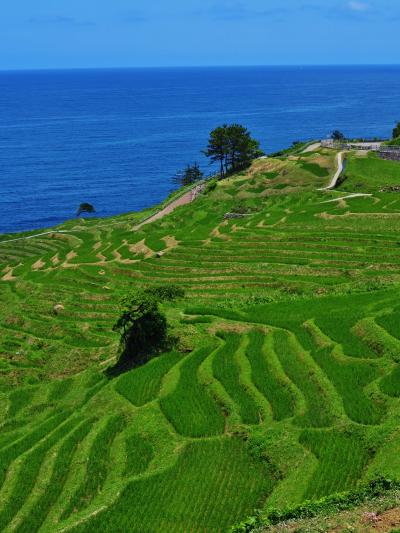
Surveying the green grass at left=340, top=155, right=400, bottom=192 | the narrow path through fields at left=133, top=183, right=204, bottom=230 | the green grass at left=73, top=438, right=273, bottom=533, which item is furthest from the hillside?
the narrow path through fields at left=133, top=183, right=204, bottom=230

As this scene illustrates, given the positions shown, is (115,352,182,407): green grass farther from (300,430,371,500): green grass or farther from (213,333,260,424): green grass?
(300,430,371,500): green grass

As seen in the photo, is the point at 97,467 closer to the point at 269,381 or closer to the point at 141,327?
the point at 269,381

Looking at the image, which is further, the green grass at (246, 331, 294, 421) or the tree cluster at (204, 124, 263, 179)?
the tree cluster at (204, 124, 263, 179)

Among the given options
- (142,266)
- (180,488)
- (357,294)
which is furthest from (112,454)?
(142,266)

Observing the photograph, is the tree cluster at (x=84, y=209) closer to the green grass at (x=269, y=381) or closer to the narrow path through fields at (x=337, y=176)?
the narrow path through fields at (x=337, y=176)

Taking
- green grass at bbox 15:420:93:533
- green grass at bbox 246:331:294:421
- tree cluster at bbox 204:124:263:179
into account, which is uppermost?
tree cluster at bbox 204:124:263:179

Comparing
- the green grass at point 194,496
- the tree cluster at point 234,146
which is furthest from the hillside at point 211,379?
the tree cluster at point 234,146

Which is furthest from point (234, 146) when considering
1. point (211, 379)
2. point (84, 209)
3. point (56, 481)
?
point (56, 481)
